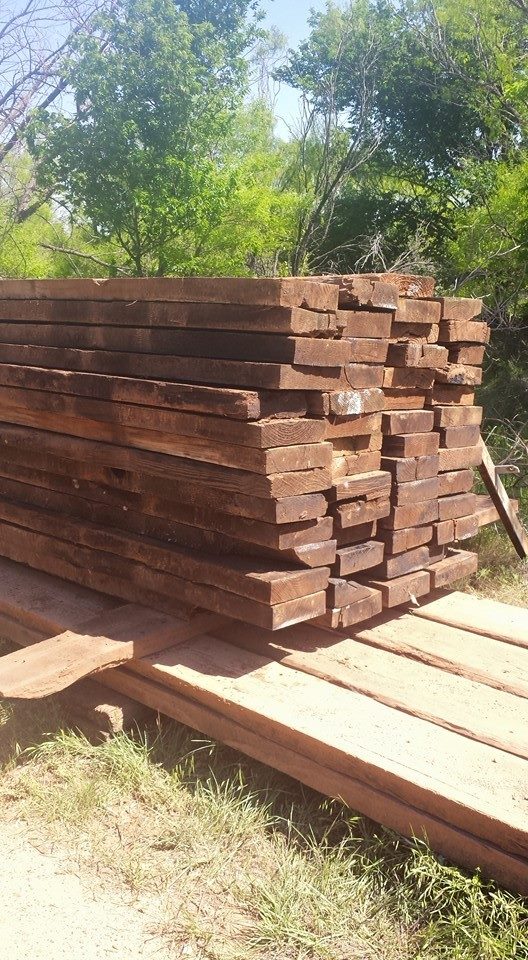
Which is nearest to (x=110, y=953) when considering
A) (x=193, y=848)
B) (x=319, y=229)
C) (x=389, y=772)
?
(x=193, y=848)

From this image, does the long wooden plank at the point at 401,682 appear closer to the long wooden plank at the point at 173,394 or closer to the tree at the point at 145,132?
the long wooden plank at the point at 173,394

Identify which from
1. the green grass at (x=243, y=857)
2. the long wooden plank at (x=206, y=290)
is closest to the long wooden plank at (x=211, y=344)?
the long wooden plank at (x=206, y=290)

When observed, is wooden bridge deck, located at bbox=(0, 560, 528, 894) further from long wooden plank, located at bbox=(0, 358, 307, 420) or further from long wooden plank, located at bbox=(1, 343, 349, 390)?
long wooden plank, located at bbox=(1, 343, 349, 390)

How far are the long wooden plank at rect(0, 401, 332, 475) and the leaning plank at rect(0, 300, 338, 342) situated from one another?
0.42 metres

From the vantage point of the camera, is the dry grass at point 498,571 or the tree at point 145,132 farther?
the tree at point 145,132

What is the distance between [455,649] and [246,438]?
1277 mm

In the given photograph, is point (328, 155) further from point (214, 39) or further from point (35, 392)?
point (35, 392)

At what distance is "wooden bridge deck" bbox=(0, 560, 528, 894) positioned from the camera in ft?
8.21

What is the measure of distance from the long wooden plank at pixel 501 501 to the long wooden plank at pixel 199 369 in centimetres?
151

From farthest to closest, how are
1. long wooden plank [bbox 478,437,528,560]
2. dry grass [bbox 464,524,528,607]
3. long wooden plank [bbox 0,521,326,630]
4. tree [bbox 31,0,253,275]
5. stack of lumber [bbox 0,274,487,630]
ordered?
tree [bbox 31,0,253,275] < dry grass [bbox 464,524,528,607] < long wooden plank [bbox 478,437,528,560] < long wooden plank [bbox 0,521,326,630] < stack of lumber [bbox 0,274,487,630]

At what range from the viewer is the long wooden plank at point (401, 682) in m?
2.86

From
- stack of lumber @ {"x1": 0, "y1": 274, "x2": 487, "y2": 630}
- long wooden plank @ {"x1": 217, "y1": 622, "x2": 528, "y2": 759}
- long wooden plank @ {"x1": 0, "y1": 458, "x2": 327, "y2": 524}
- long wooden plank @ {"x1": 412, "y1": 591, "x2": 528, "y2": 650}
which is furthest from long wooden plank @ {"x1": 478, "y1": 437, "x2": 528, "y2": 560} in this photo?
long wooden plank @ {"x1": 0, "y1": 458, "x2": 327, "y2": 524}

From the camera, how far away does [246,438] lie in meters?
3.03

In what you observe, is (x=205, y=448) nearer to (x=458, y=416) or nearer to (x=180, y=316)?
(x=180, y=316)
